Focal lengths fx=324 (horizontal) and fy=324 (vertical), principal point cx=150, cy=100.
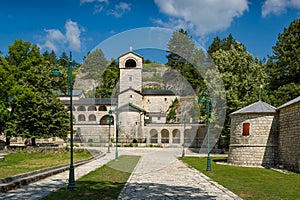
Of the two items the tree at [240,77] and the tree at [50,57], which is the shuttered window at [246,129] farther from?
the tree at [50,57]

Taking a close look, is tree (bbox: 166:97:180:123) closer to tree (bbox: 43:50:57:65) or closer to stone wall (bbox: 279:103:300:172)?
stone wall (bbox: 279:103:300:172)

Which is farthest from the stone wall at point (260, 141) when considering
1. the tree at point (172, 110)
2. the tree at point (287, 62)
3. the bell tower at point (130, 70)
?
the tree at point (287, 62)

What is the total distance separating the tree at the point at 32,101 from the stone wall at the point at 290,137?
23.7 m

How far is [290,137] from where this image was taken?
18.7m

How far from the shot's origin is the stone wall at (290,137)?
17719 mm

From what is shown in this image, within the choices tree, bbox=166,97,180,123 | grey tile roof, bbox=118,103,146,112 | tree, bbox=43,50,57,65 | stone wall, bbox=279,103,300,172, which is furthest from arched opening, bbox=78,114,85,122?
tree, bbox=43,50,57,65

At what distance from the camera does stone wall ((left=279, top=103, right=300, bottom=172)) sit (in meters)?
17.7

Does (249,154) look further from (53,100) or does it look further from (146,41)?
(53,100)

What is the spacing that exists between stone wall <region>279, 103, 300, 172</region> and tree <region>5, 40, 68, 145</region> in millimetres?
23701

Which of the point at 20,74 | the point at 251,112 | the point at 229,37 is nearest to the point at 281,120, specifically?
the point at 251,112

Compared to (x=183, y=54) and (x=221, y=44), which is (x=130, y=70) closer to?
(x=183, y=54)

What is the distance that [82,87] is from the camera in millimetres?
11398

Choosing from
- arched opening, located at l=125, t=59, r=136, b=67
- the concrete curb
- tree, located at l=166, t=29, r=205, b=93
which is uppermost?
tree, located at l=166, t=29, r=205, b=93

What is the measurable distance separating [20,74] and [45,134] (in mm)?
7067
